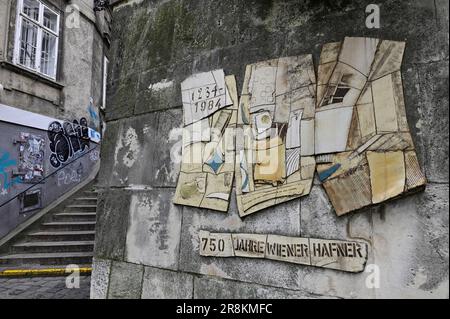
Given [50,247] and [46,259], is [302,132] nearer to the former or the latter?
[46,259]

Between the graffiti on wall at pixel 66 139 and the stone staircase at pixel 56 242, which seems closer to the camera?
the stone staircase at pixel 56 242

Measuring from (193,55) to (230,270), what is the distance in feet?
6.60

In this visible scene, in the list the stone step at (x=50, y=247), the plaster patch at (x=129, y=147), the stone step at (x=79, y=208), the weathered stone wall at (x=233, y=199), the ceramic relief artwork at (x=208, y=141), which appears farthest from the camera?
the stone step at (x=79, y=208)

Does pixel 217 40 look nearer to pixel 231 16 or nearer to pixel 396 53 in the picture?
pixel 231 16

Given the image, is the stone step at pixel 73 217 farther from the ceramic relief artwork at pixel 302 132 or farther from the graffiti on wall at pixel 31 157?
the ceramic relief artwork at pixel 302 132

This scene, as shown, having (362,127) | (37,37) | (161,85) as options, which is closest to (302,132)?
(362,127)

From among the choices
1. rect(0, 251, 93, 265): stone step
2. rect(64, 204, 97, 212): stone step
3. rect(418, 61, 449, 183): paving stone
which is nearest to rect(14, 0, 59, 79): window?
rect(64, 204, 97, 212): stone step

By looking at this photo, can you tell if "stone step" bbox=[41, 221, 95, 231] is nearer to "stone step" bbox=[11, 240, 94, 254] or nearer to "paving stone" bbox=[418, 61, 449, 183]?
"stone step" bbox=[11, 240, 94, 254]

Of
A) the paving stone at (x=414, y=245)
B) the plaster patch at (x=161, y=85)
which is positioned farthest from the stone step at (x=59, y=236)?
the paving stone at (x=414, y=245)

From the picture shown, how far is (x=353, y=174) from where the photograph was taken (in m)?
2.43

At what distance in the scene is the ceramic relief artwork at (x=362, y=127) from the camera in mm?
2289

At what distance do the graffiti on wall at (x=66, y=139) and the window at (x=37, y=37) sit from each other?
1.39 m

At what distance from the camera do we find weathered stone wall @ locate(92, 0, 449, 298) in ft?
7.29

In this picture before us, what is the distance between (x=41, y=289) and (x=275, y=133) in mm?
4622
